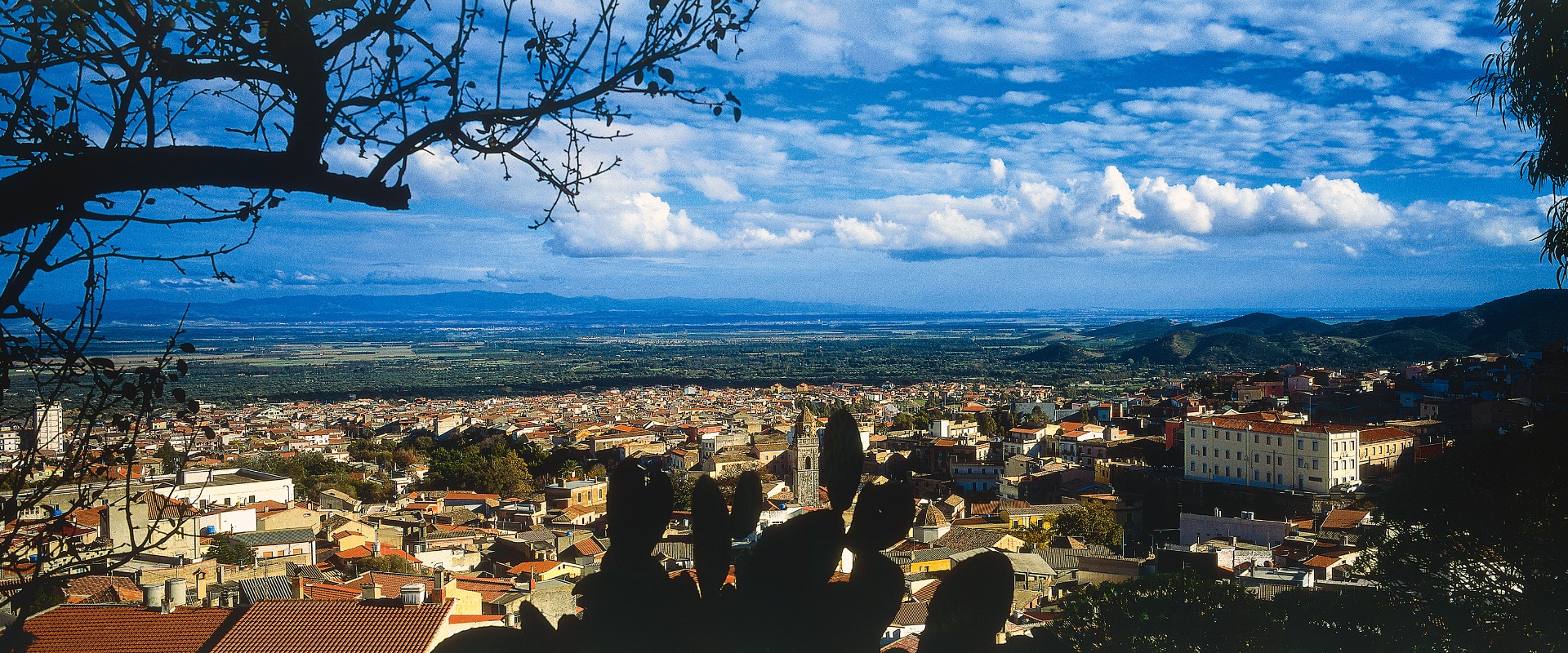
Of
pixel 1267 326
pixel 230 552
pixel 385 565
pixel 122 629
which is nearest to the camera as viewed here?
pixel 122 629

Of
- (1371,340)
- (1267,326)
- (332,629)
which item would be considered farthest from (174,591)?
(1267,326)

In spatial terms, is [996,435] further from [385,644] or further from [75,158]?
[75,158]

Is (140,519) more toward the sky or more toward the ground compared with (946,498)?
more toward the sky

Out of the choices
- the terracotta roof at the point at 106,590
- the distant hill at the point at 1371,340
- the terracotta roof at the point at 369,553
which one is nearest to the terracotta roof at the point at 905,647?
the terracotta roof at the point at 106,590

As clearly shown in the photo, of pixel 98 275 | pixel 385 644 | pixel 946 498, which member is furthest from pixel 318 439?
pixel 98 275

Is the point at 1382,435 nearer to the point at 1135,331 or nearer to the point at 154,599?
the point at 154,599

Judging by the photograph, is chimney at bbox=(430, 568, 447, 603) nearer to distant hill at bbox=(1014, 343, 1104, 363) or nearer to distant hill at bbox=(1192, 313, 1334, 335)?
distant hill at bbox=(1014, 343, 1104, 363)
